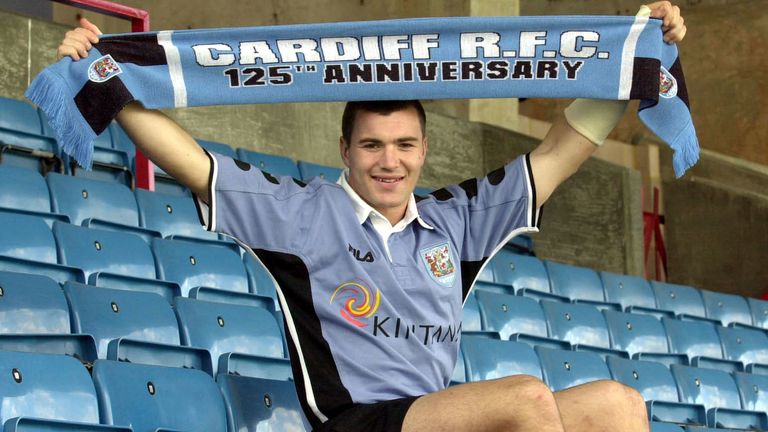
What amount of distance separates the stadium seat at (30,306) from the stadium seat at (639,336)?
120 inches

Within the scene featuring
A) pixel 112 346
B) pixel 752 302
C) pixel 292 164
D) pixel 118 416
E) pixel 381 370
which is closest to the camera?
pixel 381 370

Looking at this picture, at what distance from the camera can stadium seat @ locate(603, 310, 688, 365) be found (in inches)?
225

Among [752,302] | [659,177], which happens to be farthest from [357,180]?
[659,177]

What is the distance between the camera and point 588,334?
18.2 feet

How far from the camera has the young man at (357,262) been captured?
251 cm

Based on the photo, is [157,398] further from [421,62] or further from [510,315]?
[510,315]

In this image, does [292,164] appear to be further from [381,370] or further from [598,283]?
[381,370]

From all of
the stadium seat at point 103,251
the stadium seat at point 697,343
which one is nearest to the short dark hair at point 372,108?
the stadium seat at point 103,251

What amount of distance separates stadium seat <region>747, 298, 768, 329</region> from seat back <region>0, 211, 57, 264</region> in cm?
450

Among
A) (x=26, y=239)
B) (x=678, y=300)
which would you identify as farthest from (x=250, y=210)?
(x=678, y=300)

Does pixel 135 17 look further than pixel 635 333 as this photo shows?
No

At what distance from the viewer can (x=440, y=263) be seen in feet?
8.87

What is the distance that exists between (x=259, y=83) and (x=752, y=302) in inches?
204

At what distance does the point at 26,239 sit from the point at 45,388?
4.15 ft
